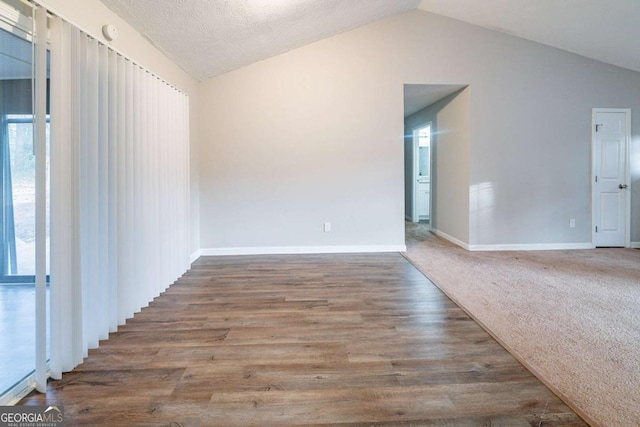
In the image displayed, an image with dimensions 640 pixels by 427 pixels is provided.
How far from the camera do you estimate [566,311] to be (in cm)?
255

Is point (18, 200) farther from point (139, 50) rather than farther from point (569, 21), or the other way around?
point (569, 21)

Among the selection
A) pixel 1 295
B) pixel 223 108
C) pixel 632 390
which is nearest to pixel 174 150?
pixel 223 108

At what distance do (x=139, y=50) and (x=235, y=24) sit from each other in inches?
37.0

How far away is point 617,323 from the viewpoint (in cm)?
233

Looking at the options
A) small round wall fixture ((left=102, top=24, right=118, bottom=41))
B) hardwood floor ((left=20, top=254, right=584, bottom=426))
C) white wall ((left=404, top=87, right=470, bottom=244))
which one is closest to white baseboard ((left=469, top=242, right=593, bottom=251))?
white wall ((left=404, top=87, right=470, bottom=244))

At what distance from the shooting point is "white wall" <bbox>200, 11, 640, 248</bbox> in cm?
444

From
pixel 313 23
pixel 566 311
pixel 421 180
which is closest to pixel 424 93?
pixel 313 23

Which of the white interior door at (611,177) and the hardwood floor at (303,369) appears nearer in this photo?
the hardwood floor at (303,369)

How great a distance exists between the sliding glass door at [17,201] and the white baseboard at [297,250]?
9.14 feet

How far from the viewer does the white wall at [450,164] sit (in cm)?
478

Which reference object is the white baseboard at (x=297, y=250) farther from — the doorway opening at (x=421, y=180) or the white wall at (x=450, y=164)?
the doorway opening at (x=421, y=180)

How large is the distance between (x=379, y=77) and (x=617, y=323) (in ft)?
12.1

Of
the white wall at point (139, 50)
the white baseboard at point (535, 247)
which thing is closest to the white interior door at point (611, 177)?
the white baseboard at point (535, 247)

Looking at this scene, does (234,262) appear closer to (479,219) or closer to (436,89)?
(479,219)
